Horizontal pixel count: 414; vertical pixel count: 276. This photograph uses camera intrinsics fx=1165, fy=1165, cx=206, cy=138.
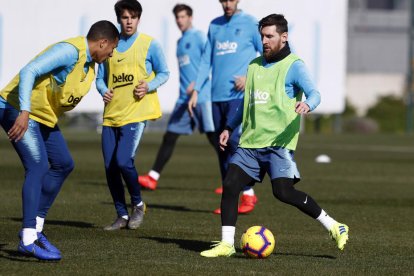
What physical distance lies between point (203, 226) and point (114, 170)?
41.6 inches

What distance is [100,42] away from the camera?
8672 millimetres

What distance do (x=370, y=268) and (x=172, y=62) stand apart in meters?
24.9

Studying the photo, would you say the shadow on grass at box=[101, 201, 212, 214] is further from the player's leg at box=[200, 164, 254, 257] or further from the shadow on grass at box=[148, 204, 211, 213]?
the player's leg at box=[200, 164, 254, 257]

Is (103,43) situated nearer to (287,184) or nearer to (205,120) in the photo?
(287,184)

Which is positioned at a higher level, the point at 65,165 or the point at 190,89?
the point at 65,165

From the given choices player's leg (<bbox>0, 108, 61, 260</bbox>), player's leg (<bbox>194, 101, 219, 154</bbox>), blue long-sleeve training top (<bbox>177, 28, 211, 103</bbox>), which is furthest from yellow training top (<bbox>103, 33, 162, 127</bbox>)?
blue long-sleeve training top (<bbox>177, 28, 211, 103</bbox>)

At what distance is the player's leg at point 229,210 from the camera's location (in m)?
8.86

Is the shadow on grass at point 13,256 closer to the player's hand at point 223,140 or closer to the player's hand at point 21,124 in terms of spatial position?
the player's hand at point 21,124

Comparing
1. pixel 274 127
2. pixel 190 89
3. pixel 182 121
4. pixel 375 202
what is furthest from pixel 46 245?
pixel 182 121

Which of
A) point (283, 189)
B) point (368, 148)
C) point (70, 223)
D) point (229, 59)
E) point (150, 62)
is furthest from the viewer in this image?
point (368, 148)

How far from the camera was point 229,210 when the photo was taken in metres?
8.91

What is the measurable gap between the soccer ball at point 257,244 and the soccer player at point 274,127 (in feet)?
0.46

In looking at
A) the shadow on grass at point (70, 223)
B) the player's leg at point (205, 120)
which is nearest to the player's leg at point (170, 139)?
the player's leg at point (205, 120)

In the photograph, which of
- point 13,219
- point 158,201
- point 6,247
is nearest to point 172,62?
point 158,201
